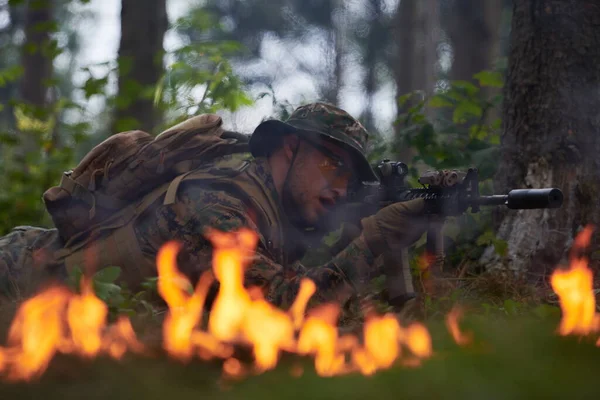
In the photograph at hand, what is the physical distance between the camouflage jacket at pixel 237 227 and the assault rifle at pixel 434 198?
18 centimetres

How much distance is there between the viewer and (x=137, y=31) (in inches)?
326

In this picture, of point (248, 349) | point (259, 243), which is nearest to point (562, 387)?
point (248, 349)

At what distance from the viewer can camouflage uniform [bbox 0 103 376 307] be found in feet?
12.3

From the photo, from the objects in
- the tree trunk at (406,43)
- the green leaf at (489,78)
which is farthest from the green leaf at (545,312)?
the tree trunk at (406,43)

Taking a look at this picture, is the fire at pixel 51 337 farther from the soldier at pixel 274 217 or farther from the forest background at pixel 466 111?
the forest background at pixel 466 111

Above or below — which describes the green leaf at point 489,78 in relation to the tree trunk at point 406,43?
below

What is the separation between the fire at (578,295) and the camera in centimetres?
245

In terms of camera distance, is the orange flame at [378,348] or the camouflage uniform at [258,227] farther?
the camouflage uniform at [258,227]

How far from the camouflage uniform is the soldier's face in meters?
0.09

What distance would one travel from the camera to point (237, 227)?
3719 millimetres

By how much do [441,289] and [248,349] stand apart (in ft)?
8.03

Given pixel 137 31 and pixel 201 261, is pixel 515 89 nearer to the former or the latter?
pixel 201 261

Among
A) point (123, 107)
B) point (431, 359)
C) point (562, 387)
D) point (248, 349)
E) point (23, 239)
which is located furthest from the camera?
point (123, 107)

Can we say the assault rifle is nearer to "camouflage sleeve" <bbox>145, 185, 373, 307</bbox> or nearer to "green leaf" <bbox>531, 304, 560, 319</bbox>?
"camouflage sleeve" <bbox>145, 185, 373, 307</bbox>
